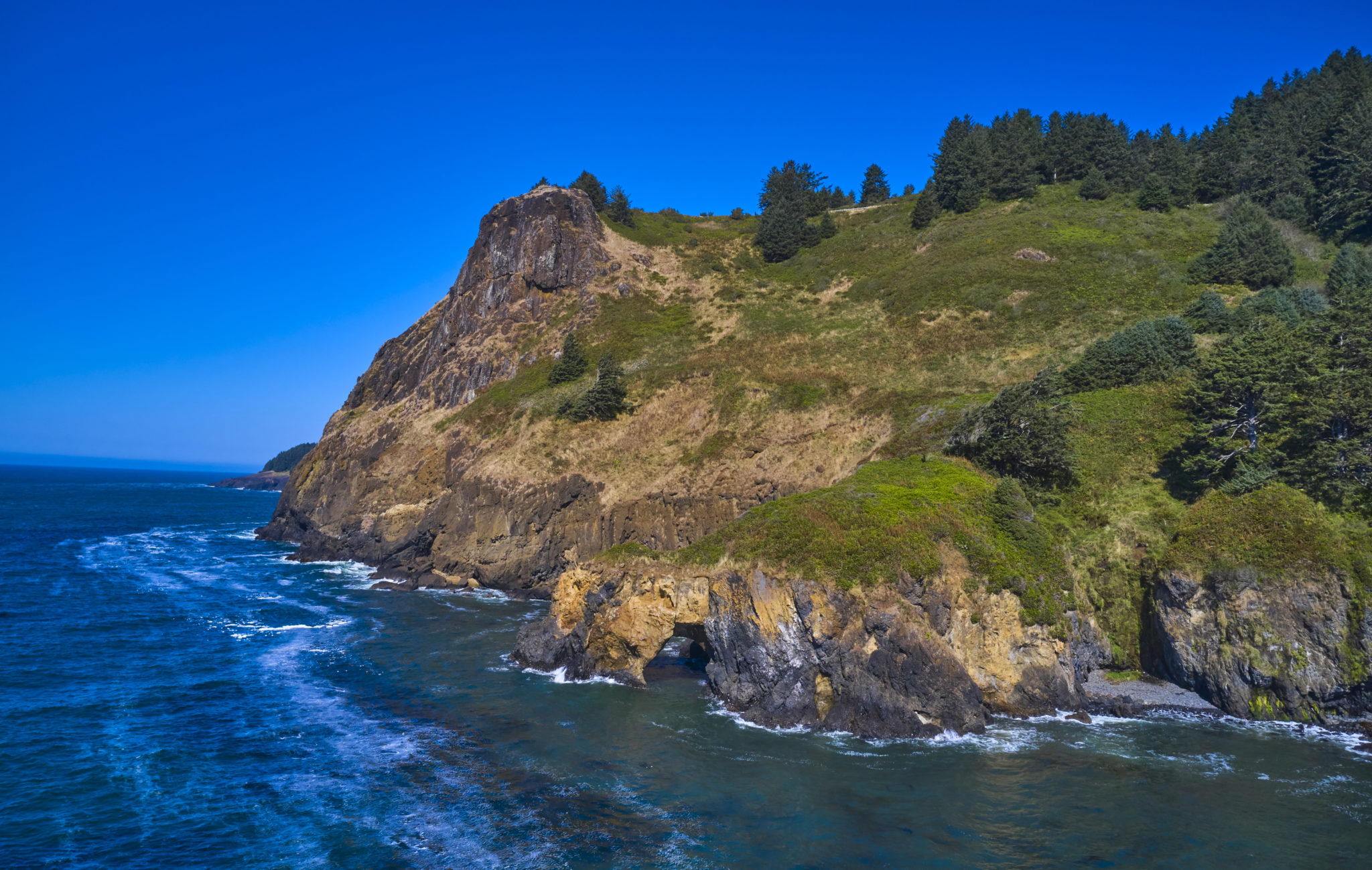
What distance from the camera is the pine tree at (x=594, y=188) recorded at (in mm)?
115500

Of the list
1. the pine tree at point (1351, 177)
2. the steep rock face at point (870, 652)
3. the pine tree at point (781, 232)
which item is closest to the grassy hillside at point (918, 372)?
the steep rock face at point (870, 652)

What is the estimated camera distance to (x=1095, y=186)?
9675cm

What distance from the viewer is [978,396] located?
53.0 metres

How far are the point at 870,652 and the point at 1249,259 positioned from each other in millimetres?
67122

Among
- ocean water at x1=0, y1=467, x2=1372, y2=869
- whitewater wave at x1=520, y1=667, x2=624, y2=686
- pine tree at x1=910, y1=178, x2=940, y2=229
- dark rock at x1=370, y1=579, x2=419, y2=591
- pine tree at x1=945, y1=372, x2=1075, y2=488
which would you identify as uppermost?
pine tree at x1=910, y1=178, x2=940, y2=229

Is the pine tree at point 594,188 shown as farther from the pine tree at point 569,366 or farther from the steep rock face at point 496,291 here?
the pine tree at point 569,366

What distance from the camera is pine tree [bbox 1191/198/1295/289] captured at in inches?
2660

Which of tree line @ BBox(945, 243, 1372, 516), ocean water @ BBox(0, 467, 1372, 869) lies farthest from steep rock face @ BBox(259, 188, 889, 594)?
ocean water @ BBox(0, 467, 1372, 869)

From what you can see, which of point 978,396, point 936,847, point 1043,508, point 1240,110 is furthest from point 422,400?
point 1240,110

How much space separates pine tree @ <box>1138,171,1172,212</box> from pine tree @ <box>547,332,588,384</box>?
77310 millimetres

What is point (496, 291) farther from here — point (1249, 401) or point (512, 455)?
point (1249, 401)

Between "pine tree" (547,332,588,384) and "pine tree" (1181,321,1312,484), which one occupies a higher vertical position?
"pine tree" (547,332,588,384)

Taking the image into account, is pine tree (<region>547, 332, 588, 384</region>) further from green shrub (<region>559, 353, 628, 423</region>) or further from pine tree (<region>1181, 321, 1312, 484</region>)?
pine tree (<region>1181, 321, 1312, 484</region>)

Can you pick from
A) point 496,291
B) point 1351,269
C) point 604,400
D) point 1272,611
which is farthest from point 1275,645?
point 496,291
